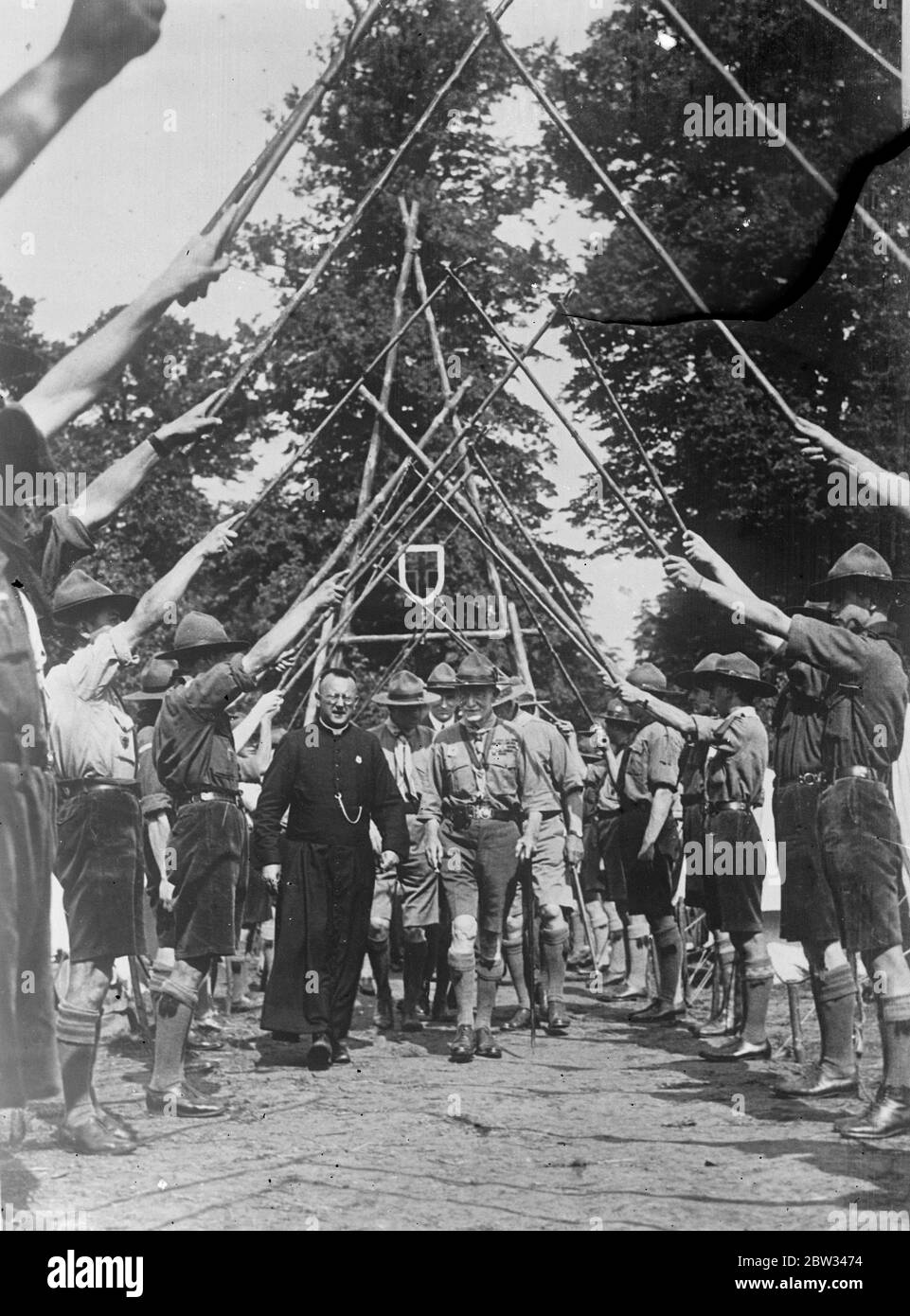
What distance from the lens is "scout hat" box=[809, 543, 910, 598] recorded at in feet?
27.1

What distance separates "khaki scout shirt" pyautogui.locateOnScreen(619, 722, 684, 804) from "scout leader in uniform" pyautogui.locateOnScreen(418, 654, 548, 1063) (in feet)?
3.95

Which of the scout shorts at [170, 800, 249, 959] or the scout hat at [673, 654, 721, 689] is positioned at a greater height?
the scout hat at [673, 654, 721, 689]

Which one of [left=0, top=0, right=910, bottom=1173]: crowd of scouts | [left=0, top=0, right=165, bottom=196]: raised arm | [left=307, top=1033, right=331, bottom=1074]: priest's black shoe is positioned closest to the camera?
[left=0, top=0, right=165, bottom=196]: raised arm

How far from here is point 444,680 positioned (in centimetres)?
1338

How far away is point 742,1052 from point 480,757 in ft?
8.31

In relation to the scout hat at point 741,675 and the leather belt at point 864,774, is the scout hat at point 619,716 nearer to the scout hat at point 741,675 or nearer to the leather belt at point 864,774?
the scout hat at point 741,675

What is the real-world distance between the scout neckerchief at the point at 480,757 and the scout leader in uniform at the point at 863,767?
9.45 feet

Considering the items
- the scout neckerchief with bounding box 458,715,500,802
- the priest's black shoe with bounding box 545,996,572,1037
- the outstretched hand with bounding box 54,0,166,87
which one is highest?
the outstretched hand with bounding box 54,0,166,87

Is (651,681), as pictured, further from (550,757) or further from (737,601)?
(737,601)

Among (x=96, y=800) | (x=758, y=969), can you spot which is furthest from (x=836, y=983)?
(x=96, y=800)

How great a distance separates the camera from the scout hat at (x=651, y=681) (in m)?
11.9

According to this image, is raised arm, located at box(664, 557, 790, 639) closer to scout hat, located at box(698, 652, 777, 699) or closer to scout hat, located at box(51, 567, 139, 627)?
scout hat, located at box(698, 652, 777, 699)

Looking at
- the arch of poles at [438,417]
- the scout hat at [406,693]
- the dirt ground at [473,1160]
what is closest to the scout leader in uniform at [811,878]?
the dirt ground at [473,1160]

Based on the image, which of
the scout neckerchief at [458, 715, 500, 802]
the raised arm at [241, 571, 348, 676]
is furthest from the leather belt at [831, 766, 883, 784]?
the scout neckerchief at [458, 715, 500, 802]
